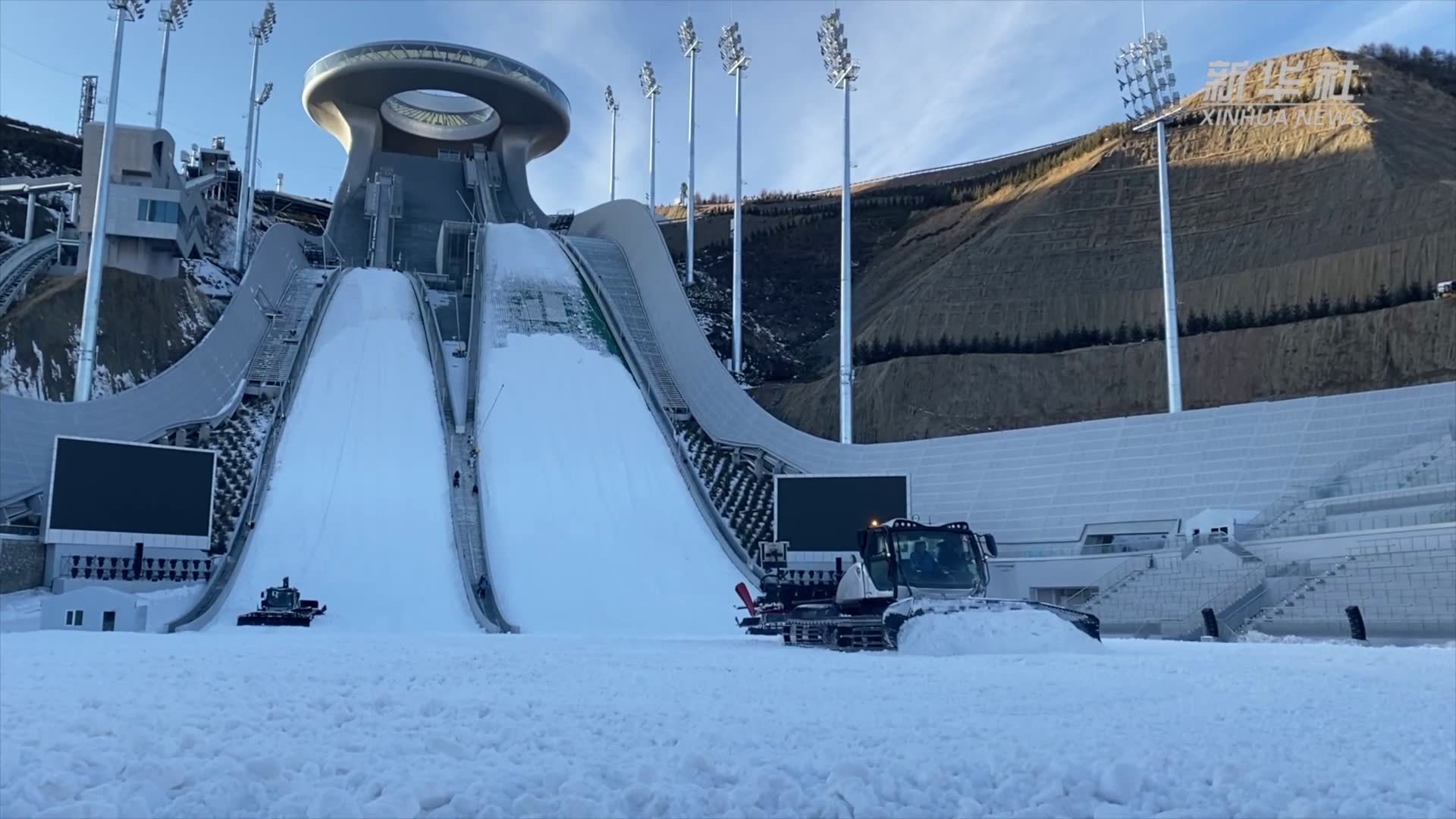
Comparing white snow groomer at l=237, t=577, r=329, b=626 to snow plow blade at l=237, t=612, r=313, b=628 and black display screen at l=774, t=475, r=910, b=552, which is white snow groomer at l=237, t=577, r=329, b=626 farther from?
black display screen at l=774, t=475, r=910, b=552

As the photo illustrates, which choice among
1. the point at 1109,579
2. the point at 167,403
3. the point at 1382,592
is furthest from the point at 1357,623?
the point at 167,403

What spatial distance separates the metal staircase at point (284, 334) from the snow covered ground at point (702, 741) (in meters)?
18.0

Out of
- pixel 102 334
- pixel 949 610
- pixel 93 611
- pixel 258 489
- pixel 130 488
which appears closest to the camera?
pixel 949 610

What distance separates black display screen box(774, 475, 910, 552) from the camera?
1972 centimetres

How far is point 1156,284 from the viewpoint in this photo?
117 feet

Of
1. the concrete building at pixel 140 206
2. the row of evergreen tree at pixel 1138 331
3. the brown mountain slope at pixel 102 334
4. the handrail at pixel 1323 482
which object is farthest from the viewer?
the concrete building at pixel 140 206

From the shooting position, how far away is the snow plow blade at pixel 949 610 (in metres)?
10.5

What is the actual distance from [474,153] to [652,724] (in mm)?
43022

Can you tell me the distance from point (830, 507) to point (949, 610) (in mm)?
9372

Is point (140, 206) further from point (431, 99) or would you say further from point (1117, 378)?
point (1117, 378)

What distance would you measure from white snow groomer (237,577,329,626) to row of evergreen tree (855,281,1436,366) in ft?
72.6

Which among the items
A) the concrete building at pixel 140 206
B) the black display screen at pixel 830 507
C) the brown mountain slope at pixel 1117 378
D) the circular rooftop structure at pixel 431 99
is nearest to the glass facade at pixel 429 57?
the circular rooftop structure at pixel 431 99

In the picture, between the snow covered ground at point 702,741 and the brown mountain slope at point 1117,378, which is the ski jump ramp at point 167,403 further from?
the brown mountain slope at point 1117,378

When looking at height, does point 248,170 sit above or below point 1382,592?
above
